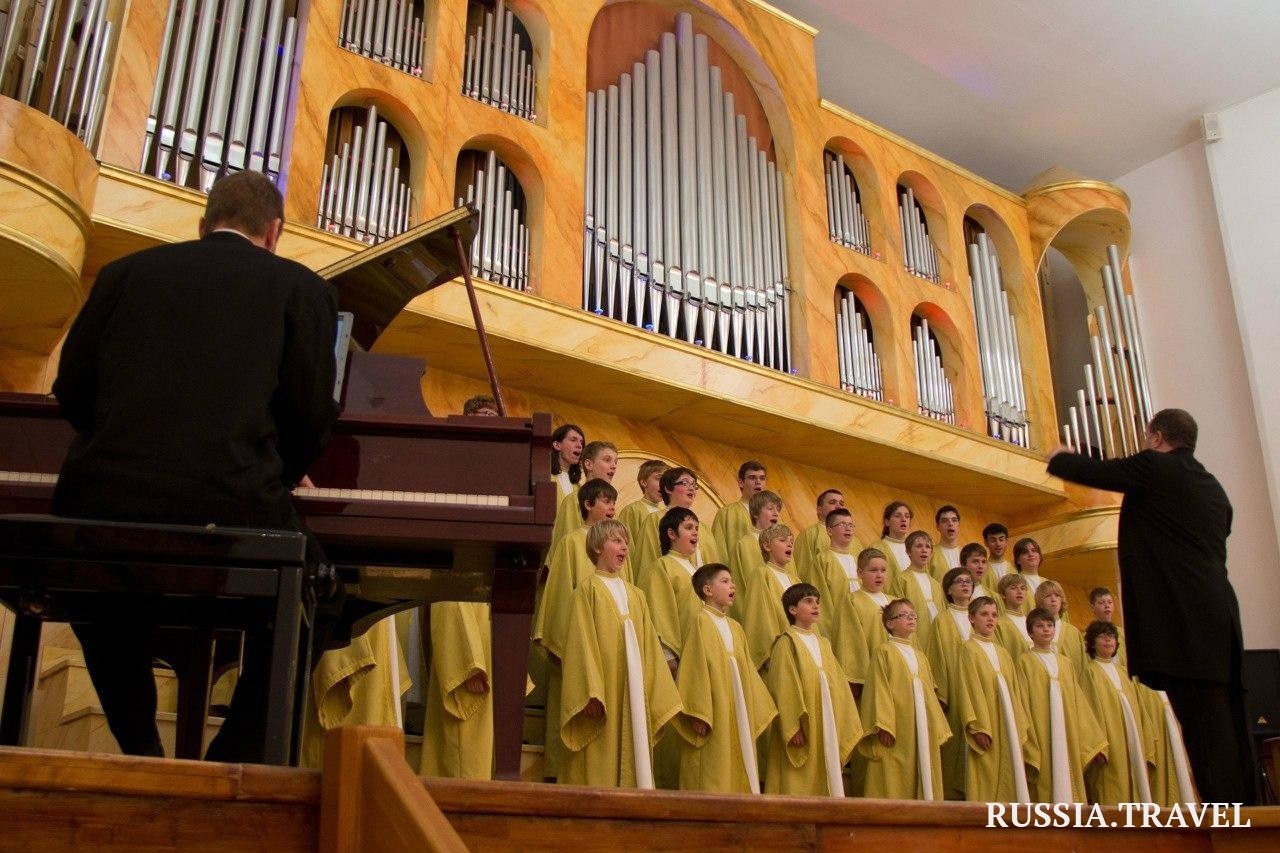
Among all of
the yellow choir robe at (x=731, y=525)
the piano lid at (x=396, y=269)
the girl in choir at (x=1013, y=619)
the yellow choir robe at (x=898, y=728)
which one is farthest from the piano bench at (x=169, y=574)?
the girl in choir at (x=1013, y=619)

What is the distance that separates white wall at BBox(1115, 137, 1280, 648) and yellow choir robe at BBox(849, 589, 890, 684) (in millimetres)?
4399

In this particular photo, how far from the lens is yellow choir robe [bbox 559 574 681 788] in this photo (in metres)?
4.47

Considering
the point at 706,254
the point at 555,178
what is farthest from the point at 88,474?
the point at 706,254

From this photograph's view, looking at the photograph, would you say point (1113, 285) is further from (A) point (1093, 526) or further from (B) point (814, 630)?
(B) point (814, 630)

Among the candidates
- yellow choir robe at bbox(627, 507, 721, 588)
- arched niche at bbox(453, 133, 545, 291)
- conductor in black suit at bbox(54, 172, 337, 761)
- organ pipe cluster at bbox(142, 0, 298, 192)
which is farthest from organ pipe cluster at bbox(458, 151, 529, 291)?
conductor in black suit at bbox(54, 172, 337, 761)

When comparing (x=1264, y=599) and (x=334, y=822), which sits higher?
(x=1264, y=599)

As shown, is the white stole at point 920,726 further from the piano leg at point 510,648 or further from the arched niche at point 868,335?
the arched niche at point 868,335

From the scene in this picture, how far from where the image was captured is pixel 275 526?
255 centimetres

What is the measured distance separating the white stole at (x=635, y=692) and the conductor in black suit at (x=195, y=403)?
203 centimetres

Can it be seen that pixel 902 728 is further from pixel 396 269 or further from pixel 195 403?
pixel 195 403

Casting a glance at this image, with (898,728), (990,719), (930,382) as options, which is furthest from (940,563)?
(898,728)

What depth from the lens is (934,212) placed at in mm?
9664

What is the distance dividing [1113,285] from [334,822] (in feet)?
32.0

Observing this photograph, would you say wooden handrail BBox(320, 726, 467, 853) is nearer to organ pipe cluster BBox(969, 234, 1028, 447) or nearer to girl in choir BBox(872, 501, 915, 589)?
girl in choir BBox(872, 501, 915, 589)
